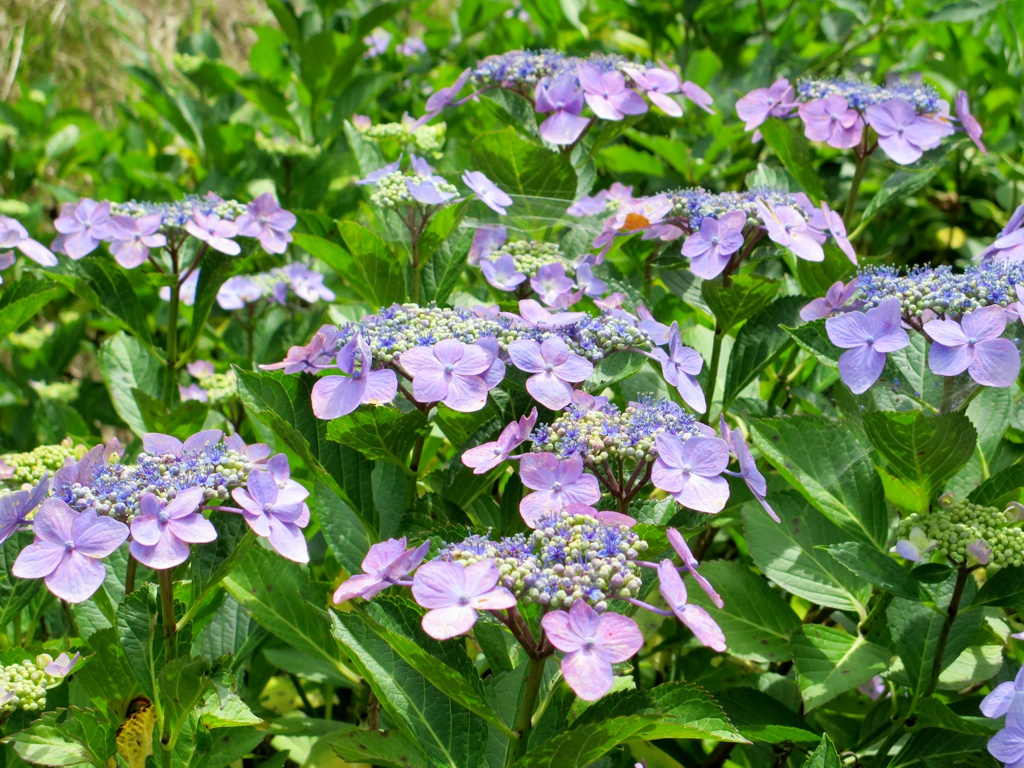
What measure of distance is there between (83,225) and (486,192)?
28.6 inches

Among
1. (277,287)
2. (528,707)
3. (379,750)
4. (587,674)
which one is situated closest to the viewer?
(587,674)

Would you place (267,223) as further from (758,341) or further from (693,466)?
(693,466)

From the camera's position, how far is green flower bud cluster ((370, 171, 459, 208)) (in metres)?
1.50

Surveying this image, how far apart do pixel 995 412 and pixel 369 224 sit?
103 cm

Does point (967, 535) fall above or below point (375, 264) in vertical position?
below

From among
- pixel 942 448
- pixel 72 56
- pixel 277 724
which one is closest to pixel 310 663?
pixel 277 724

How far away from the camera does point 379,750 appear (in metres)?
1.08

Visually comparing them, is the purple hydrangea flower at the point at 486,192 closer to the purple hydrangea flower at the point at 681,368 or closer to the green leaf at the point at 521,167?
the green leaf at the point at 521,167

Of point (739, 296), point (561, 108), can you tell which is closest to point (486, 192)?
point (561, 108)

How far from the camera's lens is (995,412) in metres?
1.49

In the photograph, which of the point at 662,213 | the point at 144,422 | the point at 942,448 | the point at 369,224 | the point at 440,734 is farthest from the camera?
the point at 144,422

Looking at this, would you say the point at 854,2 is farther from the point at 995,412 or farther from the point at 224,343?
the point at 224,343

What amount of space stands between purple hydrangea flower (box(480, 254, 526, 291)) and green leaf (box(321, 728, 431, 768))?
2.31 feet

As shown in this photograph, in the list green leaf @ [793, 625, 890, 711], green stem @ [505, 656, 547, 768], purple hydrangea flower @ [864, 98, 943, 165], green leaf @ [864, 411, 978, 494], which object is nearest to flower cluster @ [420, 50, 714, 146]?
purple hydrangea flower @ [864, 98, 943, 165]
